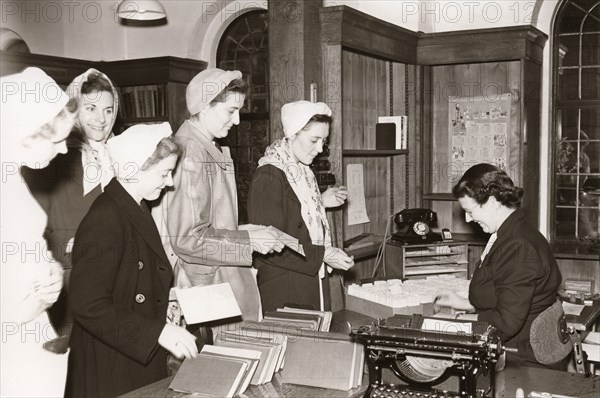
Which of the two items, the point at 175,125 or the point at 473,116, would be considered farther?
the point at 175,125

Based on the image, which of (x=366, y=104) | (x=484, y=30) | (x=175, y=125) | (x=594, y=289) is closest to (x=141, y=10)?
(x=175, y=125)

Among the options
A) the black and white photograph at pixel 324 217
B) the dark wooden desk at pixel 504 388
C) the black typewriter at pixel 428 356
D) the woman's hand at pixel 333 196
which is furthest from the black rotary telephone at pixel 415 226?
the black typewriter at pixel 428 356

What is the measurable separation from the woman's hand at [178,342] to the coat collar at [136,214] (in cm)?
33

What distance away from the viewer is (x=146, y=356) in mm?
2227

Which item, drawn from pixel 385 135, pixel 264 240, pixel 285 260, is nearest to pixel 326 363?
pixel 264 240

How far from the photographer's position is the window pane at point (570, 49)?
5242mm

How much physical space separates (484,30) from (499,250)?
8.46 feet

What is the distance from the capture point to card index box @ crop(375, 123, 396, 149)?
15.6ft

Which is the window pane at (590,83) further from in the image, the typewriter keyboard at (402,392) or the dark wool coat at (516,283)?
the typewriter keyboard at (402,392)

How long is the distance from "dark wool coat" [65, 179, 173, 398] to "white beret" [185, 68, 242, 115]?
0.64m

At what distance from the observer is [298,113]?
3279 mm

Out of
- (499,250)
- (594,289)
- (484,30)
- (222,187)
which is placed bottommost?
(594,289)

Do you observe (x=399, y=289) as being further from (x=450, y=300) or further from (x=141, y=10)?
(x=141, y=10)

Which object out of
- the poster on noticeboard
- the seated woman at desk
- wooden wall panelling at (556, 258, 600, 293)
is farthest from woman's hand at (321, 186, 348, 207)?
wooden wall panelling at (556, 258, 600, 293)
